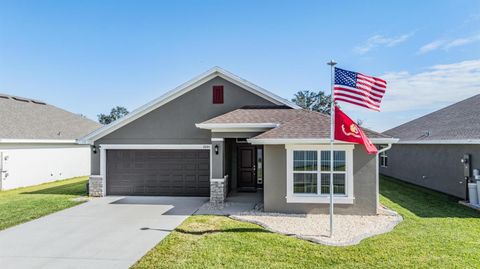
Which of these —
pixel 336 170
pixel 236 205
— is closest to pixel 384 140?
pixel 336 170

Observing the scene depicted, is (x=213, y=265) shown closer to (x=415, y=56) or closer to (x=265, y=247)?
(x=265, y=247)

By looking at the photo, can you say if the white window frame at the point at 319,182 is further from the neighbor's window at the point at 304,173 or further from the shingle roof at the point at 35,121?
the shingle roof at the point at 35,121

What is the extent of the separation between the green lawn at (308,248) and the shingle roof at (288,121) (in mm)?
3246

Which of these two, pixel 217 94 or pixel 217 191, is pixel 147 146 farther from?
pixel 217 191

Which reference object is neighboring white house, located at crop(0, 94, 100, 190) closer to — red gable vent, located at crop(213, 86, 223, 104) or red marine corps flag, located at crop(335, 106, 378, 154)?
red gable vent, located at crop(213, 86, 223, 104)

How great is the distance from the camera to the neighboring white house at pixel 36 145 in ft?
51.9

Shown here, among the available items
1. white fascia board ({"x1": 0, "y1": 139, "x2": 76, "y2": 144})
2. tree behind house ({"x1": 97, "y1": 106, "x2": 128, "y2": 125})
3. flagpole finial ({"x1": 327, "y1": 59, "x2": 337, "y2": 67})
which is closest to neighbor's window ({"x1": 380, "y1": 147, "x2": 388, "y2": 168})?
flagpole finial ({"x1": 327, "y1": 59, "x2": 337, "y2": 67})

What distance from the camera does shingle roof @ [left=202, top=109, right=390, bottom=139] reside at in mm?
9891

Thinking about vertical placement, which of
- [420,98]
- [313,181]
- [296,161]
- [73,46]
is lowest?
[313,181]

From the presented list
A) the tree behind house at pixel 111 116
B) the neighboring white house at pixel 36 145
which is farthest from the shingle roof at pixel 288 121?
the tree behind house at pixel 111 116

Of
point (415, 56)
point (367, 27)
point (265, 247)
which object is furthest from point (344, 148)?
point (415, 56)

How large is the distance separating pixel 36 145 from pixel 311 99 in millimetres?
50274

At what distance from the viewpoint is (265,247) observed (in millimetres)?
6688

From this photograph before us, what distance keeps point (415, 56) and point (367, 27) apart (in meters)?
5.05
